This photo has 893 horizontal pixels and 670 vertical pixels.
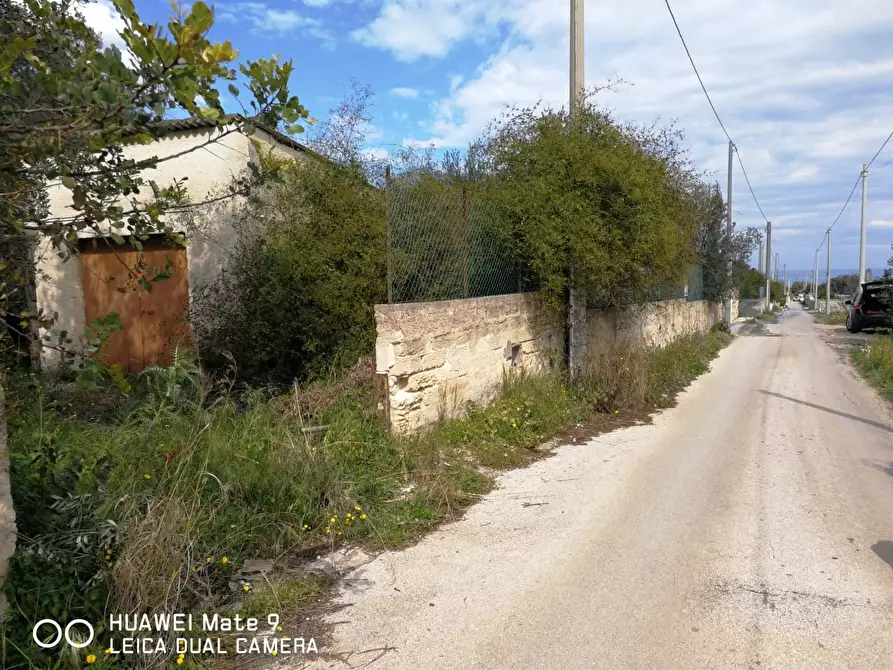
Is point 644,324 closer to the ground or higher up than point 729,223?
closer to the ground

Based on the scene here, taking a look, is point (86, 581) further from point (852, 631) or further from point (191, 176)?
point (191, 176)

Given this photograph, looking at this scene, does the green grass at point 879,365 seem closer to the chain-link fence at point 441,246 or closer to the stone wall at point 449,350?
the stone wall at point 449,350

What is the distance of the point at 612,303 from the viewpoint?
9.95 meters

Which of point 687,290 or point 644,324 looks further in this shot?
point 687,290

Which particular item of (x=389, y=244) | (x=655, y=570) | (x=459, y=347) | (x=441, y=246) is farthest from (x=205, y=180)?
(x=655, y=570)

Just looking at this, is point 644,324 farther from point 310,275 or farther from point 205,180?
point 205,180

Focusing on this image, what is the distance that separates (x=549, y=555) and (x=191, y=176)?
24.1 feet

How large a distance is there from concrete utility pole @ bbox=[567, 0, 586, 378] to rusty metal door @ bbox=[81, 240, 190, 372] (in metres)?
5.35

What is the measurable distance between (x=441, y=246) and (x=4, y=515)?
194 inches

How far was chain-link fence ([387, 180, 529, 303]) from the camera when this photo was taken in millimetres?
6316

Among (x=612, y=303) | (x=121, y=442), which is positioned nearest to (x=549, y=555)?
(x=121, y=442)

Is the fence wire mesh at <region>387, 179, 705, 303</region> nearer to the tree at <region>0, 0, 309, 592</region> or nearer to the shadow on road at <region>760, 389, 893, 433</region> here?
the tree at <region>0, 0, 309, 592</region>

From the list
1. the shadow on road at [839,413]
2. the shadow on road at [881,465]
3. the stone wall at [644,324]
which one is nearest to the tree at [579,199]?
the stone wall at [644,324]

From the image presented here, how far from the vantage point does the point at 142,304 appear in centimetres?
919
